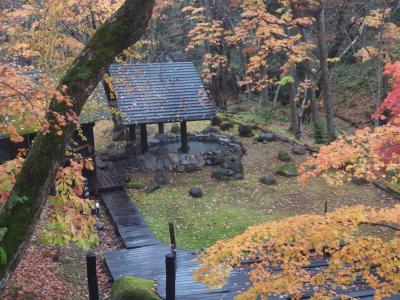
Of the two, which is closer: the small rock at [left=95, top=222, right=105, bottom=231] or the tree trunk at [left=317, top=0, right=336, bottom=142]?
the small rock at [left=95, top=222, right=105, bottom=231]

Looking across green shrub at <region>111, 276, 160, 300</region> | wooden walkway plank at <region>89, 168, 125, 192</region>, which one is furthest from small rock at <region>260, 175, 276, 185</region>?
green shrub at <region>111, 276, 160, 300</region>

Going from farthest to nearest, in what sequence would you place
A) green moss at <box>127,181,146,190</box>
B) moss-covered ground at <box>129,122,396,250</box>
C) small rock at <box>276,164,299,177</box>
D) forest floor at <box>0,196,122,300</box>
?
small rock at <box>276,164,299,177</box>
green moss at <box>127,181,146,190</box>
moss-covered ground at <box>129,122,396,250</box>
forest floor at <box>0,196,122,300</box>

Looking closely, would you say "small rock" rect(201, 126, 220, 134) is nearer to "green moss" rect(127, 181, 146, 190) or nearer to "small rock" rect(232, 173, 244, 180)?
"small rock" rect(232, 173, 244, 180)

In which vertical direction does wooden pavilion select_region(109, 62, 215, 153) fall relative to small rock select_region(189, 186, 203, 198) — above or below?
above

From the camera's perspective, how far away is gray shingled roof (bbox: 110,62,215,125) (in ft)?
60.3

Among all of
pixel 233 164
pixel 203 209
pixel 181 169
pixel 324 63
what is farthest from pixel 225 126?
pixel 203 209

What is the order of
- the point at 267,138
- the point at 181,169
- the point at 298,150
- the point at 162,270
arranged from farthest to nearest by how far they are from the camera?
the point at 267,138 → the point at 298,150 → the point at 181,169 → the point at 162,270

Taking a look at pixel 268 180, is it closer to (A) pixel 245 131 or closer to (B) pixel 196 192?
(B) pixel 196 192

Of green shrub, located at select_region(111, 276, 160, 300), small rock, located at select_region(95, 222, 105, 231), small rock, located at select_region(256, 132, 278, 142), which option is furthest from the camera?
small rock, located at select_region(256, 132, 278, 142)

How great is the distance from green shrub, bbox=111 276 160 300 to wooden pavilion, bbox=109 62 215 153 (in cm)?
904

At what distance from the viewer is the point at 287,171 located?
18.3 m

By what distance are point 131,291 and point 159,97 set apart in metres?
11.2

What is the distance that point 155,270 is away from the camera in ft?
37.6

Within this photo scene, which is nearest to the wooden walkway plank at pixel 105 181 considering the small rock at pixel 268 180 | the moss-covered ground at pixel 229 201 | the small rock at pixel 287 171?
the moss-covered ground at pixel 229 201
